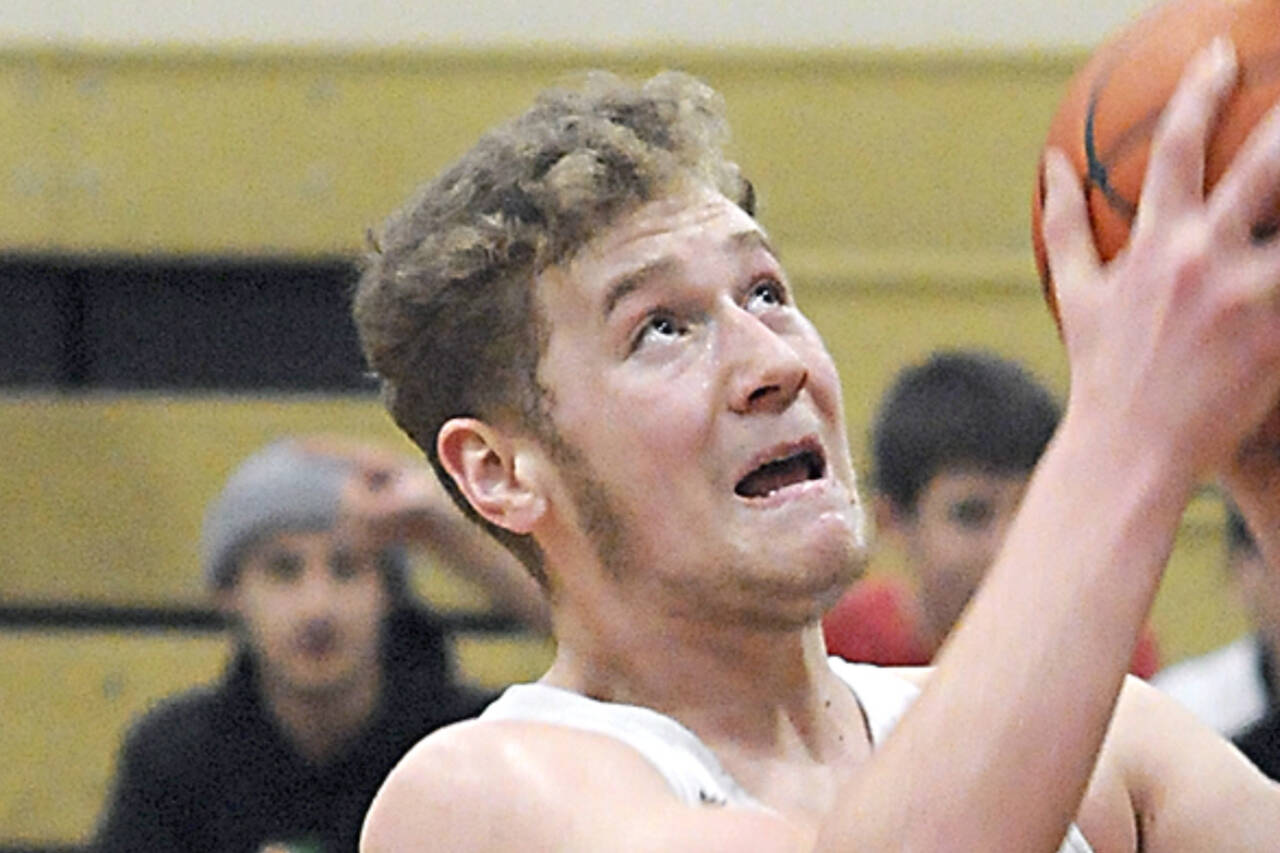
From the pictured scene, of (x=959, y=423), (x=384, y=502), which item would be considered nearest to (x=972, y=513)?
(x=959, y=423)

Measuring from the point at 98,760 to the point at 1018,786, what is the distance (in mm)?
3943

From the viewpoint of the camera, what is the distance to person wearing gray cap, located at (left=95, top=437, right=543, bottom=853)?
3.76 metres

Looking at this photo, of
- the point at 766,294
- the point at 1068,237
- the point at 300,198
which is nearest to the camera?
the point at 1068,237

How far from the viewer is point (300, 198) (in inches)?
203

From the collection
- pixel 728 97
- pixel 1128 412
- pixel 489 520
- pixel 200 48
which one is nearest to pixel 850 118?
pixel 728 97

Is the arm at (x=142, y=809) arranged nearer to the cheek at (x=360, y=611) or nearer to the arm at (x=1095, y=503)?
the cheek at (x=360, y=611)

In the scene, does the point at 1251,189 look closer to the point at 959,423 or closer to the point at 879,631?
the point at 959,423

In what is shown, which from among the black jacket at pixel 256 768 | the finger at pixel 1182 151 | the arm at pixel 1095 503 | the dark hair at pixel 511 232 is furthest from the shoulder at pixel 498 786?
the black jacket at pixel 256 768

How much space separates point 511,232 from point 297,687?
2.02 meters

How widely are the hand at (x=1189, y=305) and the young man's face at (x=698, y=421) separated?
47 cm

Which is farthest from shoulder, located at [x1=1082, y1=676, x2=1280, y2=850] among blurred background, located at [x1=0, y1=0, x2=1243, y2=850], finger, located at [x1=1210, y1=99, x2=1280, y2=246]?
blurred background, located at [x1=0, y1=0, x2=1243, y2=850]

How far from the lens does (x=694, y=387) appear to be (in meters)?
1.84

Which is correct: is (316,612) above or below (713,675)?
Result: below

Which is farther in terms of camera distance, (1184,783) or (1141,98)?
(1184,783)
